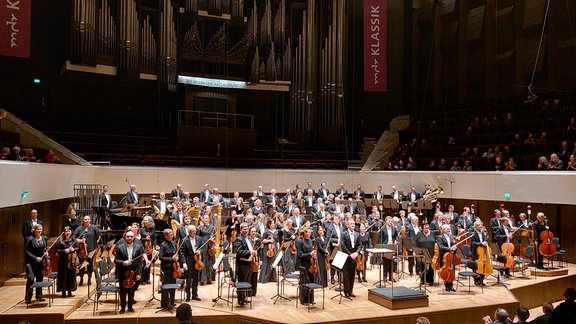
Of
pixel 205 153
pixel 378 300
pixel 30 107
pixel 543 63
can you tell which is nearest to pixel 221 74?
pixel 205 153

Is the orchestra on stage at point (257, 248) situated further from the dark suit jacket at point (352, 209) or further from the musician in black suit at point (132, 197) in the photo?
the dark suit jacket at point (352, 209)

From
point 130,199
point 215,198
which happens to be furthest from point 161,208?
point 215,198

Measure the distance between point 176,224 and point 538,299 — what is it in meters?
7.43

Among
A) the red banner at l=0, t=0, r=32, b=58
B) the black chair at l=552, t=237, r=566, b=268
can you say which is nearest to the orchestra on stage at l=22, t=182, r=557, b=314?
the black chair at l=552, t=237, r=566, b=268

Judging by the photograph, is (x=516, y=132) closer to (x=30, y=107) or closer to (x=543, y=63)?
(x=543, y=63)

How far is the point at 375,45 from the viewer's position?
15.7m

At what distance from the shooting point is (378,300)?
890 centimetres

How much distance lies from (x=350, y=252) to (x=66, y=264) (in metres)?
4.94

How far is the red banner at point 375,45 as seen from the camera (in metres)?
15.5

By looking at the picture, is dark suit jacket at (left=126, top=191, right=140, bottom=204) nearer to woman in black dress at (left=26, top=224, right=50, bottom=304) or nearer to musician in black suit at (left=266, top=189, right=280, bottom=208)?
musician in black suit at (left=266, top=189, right=280, bottom=208)

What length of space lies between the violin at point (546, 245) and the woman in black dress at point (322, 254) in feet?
16.3

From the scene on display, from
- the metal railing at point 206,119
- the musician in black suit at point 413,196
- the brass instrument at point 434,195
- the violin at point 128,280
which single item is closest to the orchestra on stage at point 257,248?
the violin at point 128,280

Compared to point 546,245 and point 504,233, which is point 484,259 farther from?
point 546,245

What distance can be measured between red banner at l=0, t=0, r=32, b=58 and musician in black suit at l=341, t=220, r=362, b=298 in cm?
840
